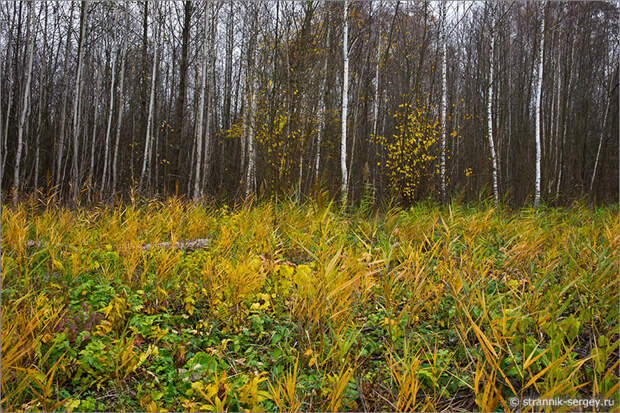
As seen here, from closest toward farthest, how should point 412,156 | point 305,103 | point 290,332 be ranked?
point 290,332 → point 305,103 → point 412,156

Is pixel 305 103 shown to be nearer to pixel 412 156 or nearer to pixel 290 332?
pixel 412 156

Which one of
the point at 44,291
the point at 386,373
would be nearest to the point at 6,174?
the point at 44,291

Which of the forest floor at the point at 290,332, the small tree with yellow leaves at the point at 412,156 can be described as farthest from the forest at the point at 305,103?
the forest floor at the point at 290,332

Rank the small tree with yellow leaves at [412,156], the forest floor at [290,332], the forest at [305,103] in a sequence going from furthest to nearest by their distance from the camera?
1. the small tree with yellow leaves at [412,156]
2. the forest at [305,103]
3. the forest floor at [290,332]

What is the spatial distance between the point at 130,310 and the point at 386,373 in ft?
5.35

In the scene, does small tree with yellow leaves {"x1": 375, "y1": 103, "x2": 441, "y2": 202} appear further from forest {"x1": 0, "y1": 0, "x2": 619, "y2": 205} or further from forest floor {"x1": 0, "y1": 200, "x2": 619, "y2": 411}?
forest floor {"x1": 0, "y1": 200, "x2": 619, "y2": 411}

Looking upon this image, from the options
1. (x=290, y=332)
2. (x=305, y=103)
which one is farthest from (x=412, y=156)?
(x=290, y=332)

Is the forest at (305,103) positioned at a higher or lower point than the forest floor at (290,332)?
higher

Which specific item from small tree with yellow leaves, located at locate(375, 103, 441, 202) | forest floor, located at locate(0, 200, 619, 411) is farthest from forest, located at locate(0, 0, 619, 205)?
forest floor, located at locate(0, 200, 619, 411)

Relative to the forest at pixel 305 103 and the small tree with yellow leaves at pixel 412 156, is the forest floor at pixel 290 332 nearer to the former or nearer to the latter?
the forest at pixel 305 103

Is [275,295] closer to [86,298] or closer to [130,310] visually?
[130,310]

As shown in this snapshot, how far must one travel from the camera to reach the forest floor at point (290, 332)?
148 cm

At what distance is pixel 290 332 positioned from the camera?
78.6 inches

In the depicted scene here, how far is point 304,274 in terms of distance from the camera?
2094mm
